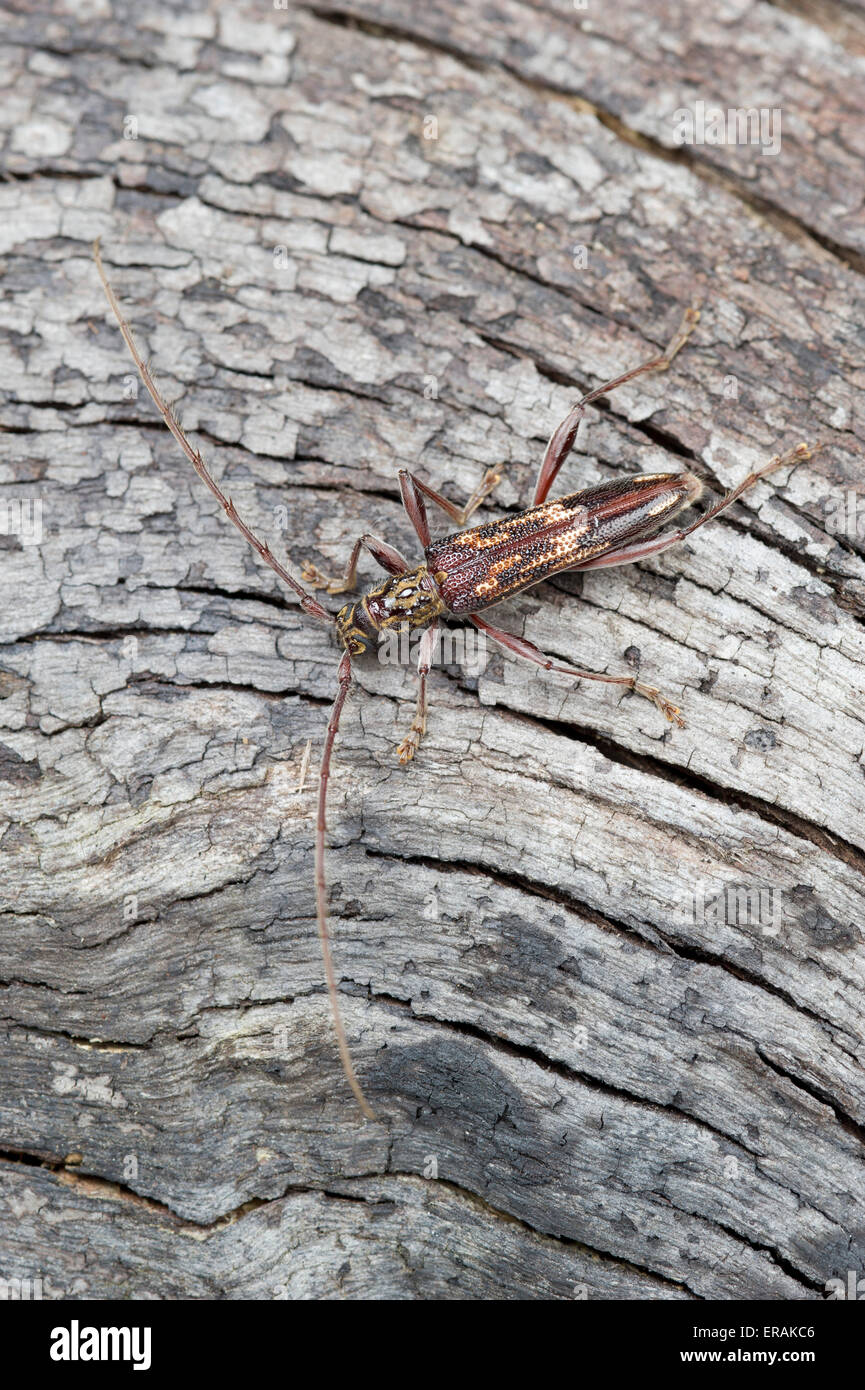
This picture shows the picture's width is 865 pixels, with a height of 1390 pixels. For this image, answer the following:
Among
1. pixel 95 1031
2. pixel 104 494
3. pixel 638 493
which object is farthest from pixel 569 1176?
pixel 104 494

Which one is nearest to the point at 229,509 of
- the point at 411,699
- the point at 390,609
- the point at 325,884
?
the point at 390,609

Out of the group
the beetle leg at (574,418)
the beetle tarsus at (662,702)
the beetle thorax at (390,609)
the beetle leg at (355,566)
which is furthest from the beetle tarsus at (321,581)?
the beetle tarsus at (662,702)

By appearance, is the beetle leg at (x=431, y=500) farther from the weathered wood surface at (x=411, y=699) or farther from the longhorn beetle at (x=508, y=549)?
the weathered wood surface at (x=411, y=699)

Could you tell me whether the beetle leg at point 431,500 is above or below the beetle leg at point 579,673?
above

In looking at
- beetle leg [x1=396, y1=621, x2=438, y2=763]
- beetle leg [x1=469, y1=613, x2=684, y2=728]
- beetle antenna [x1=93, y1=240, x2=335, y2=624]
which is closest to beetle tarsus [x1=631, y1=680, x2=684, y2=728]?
beetle leg [x1=469, y1=613, x2=684, y2=728]

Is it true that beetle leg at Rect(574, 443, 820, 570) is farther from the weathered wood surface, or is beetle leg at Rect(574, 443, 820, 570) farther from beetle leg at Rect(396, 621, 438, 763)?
beetle leg at Rect(396, 621, 438, 763)

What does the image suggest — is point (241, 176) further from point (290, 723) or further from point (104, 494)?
point (290, 723)
